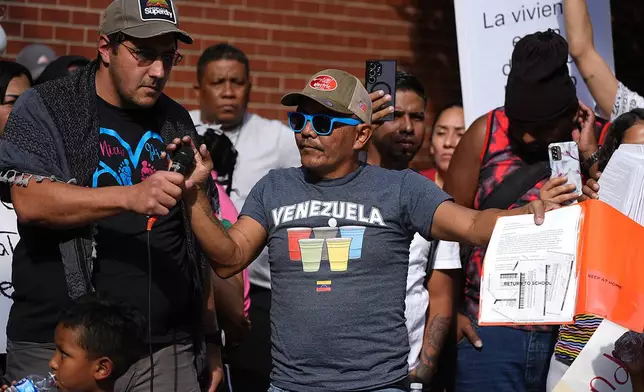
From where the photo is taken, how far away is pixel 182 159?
3.83 metres

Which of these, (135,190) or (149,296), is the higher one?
(135,190)

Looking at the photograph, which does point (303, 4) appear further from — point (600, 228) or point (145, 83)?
point (600, 228)

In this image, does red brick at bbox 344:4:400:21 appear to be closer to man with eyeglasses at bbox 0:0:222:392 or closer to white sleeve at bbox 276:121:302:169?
white sleeve at bbox 276:121:302:169

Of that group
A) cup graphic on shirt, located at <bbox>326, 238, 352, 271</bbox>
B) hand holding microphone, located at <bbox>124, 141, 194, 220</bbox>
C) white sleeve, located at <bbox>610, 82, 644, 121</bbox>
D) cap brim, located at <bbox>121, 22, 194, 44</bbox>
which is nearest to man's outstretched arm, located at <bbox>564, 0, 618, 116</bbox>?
white sleeve, located at <bbox>610, 82, 644, 121</bbox>

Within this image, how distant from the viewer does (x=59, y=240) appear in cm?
402

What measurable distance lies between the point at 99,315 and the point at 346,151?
1.08 m

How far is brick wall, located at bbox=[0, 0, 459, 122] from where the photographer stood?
7242 millimetres

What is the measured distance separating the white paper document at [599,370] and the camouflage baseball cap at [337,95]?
3.84 feet

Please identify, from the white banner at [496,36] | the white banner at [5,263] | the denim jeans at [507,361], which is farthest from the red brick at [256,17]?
the denim jeans at [507,361]

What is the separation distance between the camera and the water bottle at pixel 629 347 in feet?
13.0

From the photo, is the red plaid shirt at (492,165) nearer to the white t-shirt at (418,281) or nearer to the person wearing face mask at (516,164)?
the person wearing face mask at (516,164)

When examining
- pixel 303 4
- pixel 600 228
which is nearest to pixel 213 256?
pixel 600 228

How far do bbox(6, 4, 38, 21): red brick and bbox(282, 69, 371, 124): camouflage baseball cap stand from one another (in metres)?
3.49

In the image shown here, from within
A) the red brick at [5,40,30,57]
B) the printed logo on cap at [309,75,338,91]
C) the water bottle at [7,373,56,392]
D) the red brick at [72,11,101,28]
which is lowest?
the water bottle at [7,373,56,392]
